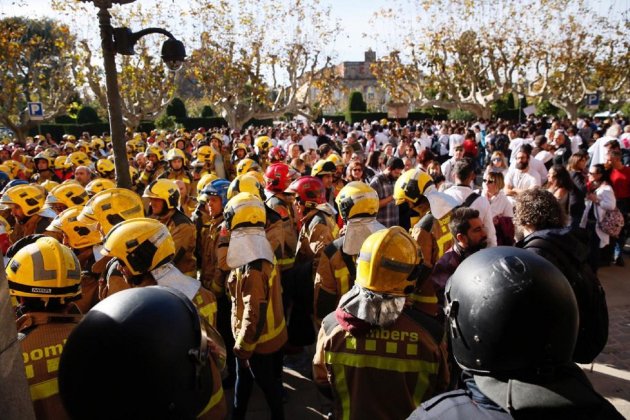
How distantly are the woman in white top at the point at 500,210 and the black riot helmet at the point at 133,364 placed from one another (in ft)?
17.6

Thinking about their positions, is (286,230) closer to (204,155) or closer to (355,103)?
(204,155)

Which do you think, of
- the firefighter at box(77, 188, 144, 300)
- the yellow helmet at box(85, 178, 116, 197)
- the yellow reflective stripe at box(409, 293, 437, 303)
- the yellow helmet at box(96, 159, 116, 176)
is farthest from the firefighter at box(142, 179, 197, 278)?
the yellow helmet at box(96, 159, 116, 176)

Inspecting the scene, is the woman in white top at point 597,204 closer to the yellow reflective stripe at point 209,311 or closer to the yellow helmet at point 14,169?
the yellow reflective stripe at point 209,311

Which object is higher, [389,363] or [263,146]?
[263,146]

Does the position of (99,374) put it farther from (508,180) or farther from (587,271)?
(508,180)

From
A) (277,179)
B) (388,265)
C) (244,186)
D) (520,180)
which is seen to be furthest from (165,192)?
(520,180)

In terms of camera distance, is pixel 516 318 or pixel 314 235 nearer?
pixel 516 318

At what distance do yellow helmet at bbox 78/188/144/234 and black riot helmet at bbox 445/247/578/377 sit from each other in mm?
3881

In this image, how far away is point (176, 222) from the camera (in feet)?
17.5

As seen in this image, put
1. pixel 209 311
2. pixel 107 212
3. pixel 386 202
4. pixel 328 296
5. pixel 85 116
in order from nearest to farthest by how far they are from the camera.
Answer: pixel 209 311 < pixel 328 296 < pixel 107 212 < pixel 386 202 < pixel 85 116

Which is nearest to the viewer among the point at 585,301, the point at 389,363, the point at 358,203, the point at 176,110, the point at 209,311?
the point at 389,363

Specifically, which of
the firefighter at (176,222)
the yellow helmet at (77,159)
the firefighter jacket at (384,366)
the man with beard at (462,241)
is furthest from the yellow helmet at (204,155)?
the firefighter jacket at (384,366)

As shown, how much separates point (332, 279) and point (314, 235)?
924 mm

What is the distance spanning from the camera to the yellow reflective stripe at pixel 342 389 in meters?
2.76
